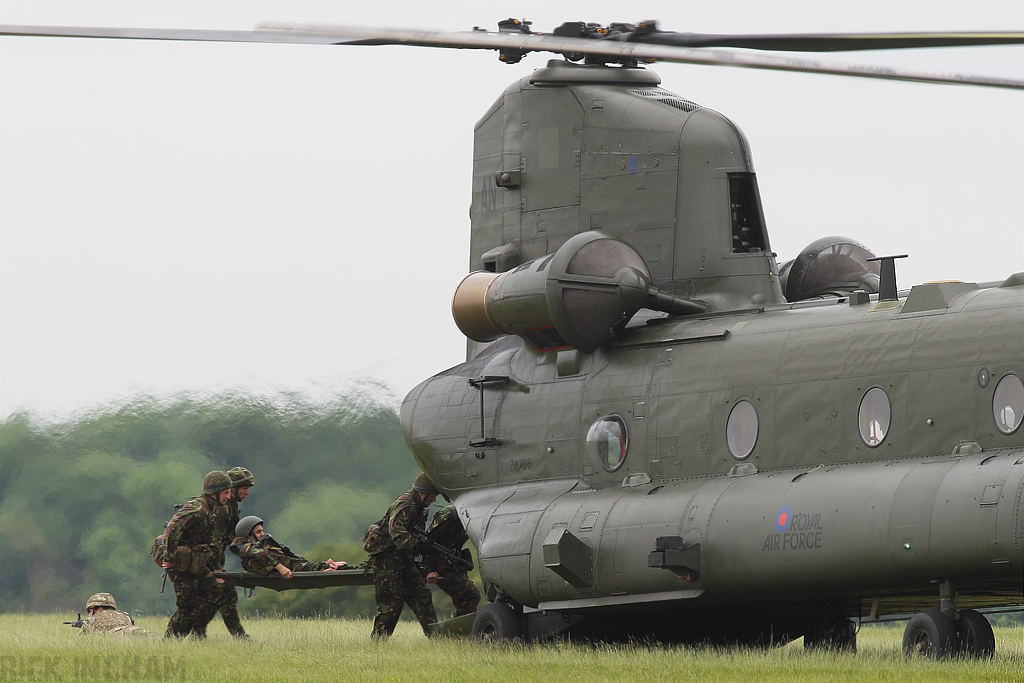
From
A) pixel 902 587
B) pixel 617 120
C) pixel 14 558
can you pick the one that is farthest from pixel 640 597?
pixel 14 558

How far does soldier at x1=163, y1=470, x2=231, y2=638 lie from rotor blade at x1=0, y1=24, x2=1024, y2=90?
21.1ft

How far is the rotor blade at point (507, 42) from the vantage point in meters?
13.1

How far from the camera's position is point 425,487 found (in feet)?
62.5

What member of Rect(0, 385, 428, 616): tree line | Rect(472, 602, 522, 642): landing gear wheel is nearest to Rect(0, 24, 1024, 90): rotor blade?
Rect(472, 602, 522, 642): landing gear wheel

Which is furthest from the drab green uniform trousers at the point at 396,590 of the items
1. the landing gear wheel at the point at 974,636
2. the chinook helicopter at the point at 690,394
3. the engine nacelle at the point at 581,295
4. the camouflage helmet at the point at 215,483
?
the landing gear wheel at the point at 974,636

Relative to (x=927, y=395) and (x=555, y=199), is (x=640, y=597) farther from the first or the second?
(x=555, y=199)

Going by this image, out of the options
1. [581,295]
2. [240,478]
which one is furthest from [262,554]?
[581,295]

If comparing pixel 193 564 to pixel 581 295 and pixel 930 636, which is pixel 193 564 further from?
pixel 930 636

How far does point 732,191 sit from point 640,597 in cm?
483

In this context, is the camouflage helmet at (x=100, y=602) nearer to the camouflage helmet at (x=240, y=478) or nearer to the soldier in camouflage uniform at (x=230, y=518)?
the soldier in camouflage uniform at (x=230, y=518)

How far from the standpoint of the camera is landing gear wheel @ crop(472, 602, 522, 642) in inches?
657

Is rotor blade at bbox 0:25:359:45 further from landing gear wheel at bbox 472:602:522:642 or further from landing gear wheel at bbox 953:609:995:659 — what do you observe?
landing gear wheel at bbox 953:609:995:659

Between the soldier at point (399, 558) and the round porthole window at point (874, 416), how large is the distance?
6.54 meters

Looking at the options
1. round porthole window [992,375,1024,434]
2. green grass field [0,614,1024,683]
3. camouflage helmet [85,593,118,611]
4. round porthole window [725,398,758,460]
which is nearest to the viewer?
green grass field [0,614,1024,683]
